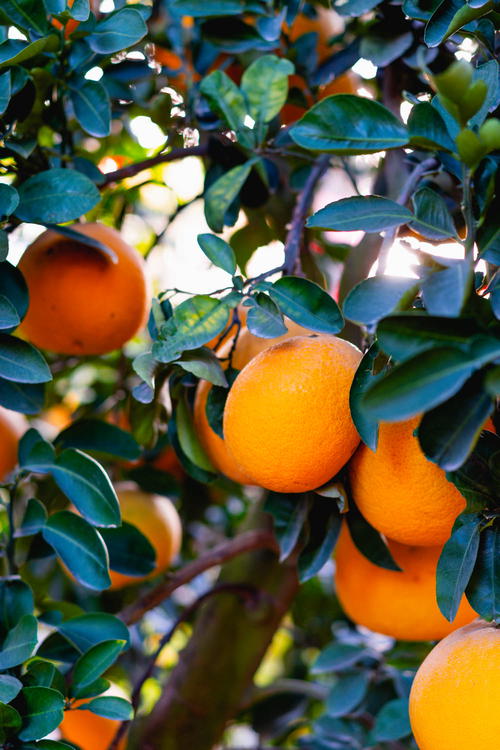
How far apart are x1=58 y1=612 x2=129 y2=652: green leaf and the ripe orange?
0.33 meters

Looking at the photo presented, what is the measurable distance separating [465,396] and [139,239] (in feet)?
5.68

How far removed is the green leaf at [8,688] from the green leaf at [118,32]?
702 millimetres

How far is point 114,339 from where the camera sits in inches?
47.2

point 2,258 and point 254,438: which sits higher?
point 2,258

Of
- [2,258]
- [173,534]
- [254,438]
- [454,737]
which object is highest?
[2,258]

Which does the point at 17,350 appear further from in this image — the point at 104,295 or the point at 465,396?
the point at 465,396

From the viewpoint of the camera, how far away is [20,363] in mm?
870

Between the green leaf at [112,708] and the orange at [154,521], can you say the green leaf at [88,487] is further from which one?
the orange at [154,521]

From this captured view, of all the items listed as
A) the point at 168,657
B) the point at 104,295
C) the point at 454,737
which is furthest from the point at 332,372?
the point at 168,657

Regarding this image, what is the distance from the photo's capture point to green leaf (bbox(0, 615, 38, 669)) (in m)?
0.80

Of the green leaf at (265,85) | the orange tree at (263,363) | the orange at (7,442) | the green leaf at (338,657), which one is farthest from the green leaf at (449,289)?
the green leaf at (338,657)

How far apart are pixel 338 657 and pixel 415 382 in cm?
100

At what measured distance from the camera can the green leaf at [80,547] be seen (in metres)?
0.89

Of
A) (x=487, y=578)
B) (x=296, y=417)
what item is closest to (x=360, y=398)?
(x=296, y=417)
